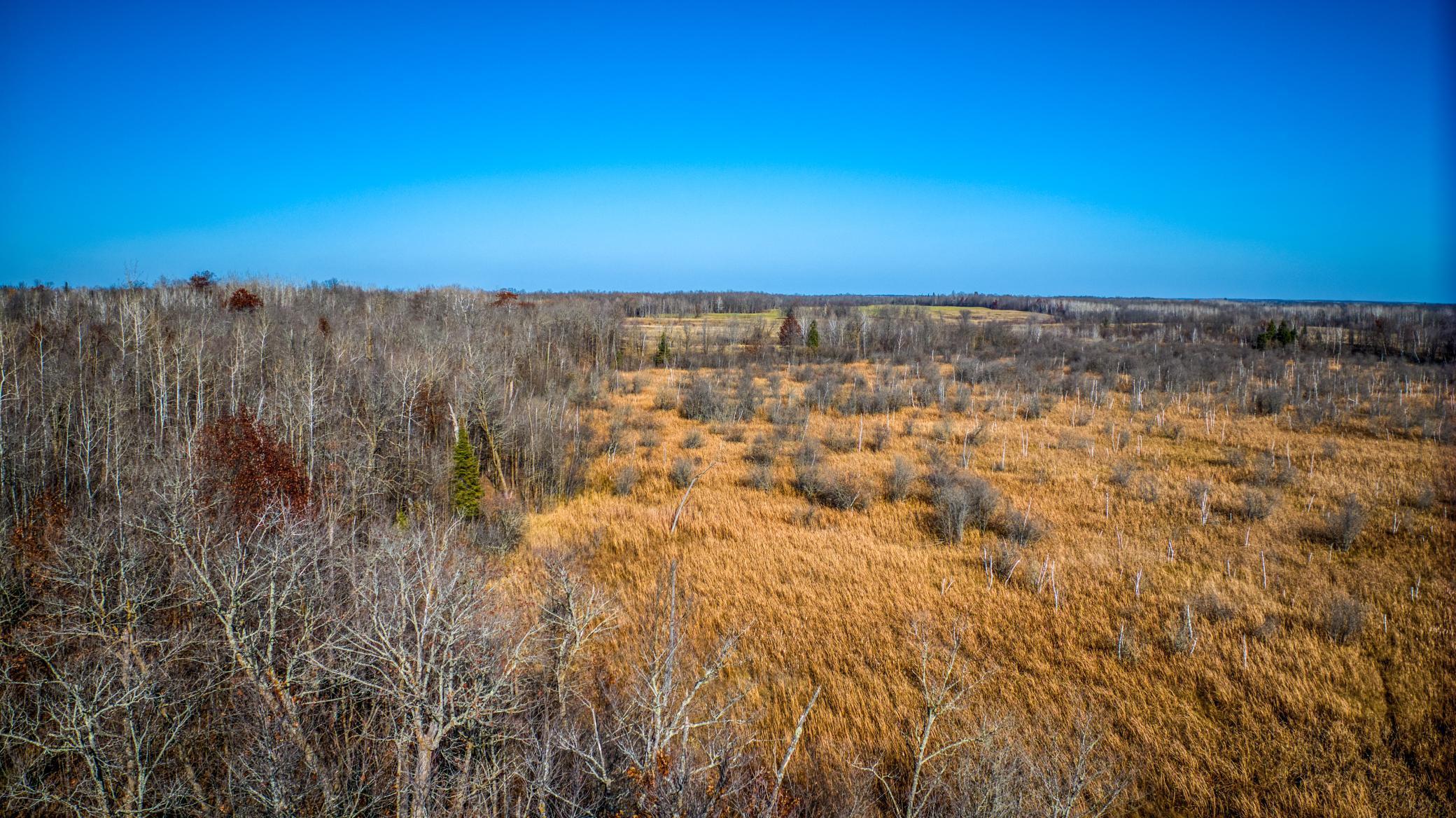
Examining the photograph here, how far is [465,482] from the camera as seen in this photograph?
1959cm

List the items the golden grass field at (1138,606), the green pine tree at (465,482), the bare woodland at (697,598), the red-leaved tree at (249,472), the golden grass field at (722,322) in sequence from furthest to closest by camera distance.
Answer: the golden grass field at (722,322) < the green pine tree at (465,482) < the red-leaved tree at (249,472) < the golden grass field at (1138,606) < the bare woodland at (697,598)

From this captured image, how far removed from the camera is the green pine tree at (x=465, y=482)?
19.5m

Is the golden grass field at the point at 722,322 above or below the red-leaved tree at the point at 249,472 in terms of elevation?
above

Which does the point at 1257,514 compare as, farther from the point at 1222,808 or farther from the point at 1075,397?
the point at 1075,397

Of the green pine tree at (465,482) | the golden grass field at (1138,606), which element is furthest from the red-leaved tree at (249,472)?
the golden grass field at (1138,606)

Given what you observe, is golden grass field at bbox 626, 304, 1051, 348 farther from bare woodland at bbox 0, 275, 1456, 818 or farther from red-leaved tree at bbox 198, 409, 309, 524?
red-leaved tree at bbox 198, 409, 309, 524

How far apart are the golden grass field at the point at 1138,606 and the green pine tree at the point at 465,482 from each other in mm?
2427

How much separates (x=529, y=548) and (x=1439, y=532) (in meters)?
25.4

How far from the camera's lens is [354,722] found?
988 cm

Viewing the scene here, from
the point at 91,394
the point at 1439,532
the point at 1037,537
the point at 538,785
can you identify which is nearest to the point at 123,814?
the point at 538,785

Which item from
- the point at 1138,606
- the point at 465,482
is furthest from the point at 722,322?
the point at 1138,606

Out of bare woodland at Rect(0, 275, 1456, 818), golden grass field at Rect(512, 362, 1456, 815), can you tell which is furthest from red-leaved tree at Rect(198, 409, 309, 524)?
golden grass field at Rect(512, 362, 1456, 815)

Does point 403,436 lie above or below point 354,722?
above

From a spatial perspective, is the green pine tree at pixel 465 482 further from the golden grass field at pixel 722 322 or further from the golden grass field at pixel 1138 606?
the golden grass field at pixel 722 322
